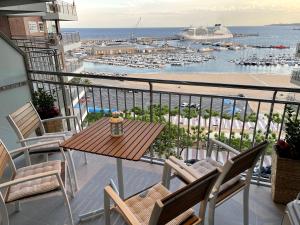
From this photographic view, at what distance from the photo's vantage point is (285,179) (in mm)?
2143

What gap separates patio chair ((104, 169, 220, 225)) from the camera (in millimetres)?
1034

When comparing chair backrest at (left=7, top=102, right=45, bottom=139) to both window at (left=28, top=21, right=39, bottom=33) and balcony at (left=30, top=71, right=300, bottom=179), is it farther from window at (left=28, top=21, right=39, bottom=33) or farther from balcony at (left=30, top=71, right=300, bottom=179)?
window at (left=28, top=21, right=39, bottom=33)

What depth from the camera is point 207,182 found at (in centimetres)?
119

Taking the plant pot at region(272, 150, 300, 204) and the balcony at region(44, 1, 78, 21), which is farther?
the balcony at region(44, 1, 78, 21)

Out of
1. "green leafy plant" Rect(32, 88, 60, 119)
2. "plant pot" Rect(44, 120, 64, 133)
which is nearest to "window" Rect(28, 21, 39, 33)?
"green leafy plant" Rect(32, 88, 60, 119)

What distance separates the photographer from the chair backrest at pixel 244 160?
4.62ft

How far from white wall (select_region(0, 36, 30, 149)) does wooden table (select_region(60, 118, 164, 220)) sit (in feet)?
5.59

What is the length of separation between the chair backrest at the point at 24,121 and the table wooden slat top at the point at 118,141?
2.35ft

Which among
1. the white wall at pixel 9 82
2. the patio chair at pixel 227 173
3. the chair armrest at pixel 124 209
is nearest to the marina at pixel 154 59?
the white wall at pixel 9 82

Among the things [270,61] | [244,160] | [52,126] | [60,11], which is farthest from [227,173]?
[270,61]

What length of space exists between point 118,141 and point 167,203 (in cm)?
103

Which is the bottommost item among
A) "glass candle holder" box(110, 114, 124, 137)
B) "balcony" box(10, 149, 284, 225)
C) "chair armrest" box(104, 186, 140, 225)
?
"balcony" box(10, 149, 284, 225)

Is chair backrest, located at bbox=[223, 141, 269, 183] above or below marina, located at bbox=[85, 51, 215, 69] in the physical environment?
above

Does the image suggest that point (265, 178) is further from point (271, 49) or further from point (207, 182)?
point (271, 49)
